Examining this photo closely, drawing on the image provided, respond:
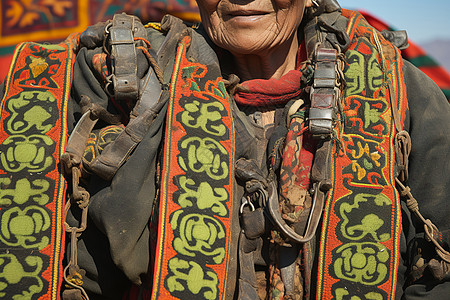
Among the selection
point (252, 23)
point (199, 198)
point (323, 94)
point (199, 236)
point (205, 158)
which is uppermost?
point (252, 23)

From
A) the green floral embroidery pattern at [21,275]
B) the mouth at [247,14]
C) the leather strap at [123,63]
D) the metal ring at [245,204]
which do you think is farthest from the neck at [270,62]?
the green floral embroidery pattern at [21,275]

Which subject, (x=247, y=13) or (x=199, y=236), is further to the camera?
(x=247, y=13)

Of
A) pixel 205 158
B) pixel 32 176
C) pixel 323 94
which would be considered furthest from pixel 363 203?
pixel 32 176

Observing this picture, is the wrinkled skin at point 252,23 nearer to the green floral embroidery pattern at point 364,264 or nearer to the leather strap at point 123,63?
the leather strap at point 123,63

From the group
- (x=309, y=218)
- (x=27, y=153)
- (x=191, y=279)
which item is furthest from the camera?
(x=27, y=153)

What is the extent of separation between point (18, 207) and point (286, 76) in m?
1.10

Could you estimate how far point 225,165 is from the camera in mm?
2504

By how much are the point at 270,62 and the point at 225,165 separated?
540mm

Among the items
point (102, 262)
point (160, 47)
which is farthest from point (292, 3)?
point (102, 262)

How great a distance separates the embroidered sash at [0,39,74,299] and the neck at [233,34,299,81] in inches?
27.0

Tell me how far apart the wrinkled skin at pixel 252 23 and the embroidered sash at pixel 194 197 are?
0.80ft

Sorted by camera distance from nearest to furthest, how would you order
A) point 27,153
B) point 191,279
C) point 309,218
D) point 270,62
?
point 191,279
point 309,218
point 27,153
point 270,62

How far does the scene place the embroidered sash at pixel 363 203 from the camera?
8.23 feet

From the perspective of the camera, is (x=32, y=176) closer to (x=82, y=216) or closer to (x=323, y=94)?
(x=82, y=216)
